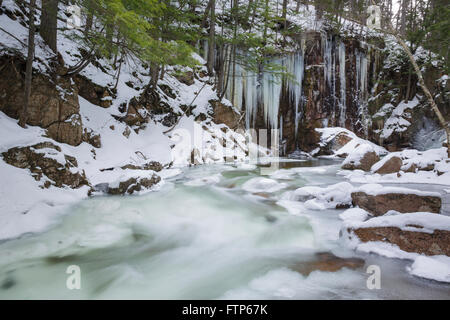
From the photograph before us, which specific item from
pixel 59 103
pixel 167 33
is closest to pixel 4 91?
pixel 59 103

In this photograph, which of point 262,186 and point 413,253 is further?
point 262,186

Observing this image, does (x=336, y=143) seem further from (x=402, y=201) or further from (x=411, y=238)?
(x=411, y=238)

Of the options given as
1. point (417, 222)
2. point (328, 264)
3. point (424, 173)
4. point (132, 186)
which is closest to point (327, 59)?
point (424, 173)

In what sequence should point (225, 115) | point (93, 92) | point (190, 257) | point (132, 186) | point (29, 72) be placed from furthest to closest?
1. point (225, 115)
2. point (93, 92)
3. point (132, 186)
4. point (29, 72)
5. point (190, 257)

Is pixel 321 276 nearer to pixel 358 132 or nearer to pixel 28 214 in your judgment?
pixel 28 214

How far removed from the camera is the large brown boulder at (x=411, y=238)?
229 cm

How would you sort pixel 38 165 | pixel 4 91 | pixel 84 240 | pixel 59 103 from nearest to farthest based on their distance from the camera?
pixel 84 240, pixel 38 165, pixel 4 91, pixel 59 103

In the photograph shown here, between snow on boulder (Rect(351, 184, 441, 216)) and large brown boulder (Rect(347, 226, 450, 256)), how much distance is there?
114 cm

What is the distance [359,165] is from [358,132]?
9.67 m

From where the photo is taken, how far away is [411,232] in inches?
96.2

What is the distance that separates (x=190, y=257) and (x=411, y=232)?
8.07 feet

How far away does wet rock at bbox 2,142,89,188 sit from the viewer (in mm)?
3879

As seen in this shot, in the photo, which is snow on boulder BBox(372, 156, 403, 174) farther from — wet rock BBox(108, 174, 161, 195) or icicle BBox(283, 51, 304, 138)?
icicle BBox(283, 51, 304, 138)
